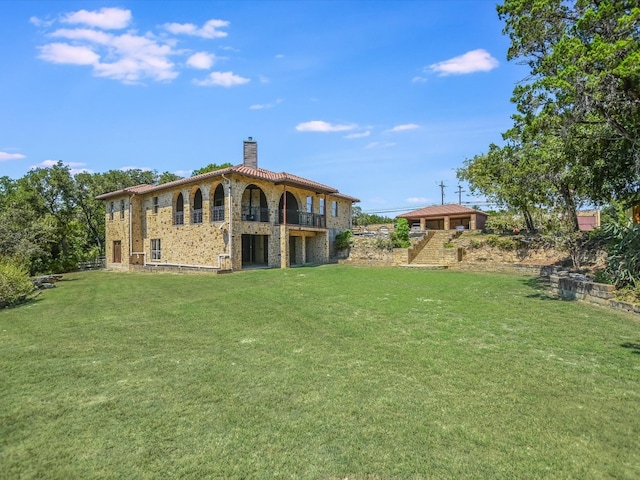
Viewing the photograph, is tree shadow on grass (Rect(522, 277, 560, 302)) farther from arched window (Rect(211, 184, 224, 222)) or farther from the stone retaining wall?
arched window (Rect(211, 184, 224, 222))

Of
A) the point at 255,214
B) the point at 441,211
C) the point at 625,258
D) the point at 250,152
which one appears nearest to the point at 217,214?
the point at 255,214

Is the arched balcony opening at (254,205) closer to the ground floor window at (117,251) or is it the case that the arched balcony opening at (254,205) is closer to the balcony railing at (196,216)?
the balcony railing at (196,216)

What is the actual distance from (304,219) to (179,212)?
7.86 metres

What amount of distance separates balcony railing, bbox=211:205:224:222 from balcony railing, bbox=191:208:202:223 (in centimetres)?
131

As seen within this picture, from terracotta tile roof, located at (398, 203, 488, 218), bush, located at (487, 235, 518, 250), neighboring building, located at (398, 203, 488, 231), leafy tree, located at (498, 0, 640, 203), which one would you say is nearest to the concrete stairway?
bush, located at (487, 235, 518, 250)

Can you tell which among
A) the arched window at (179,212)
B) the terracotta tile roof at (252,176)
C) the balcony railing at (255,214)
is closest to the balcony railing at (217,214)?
the balcony railing at (255,214)

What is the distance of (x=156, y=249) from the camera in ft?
85.2

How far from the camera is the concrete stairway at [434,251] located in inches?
829

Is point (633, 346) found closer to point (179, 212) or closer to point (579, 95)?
point (579, 95)

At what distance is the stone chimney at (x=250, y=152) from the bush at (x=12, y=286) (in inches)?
562

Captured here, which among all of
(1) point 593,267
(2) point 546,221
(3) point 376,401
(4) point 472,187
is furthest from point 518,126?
(4) point 472,187

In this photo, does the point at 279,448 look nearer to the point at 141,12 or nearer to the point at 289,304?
the point at 289,304

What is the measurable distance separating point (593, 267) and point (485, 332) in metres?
11.6

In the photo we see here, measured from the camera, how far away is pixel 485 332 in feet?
20.8
